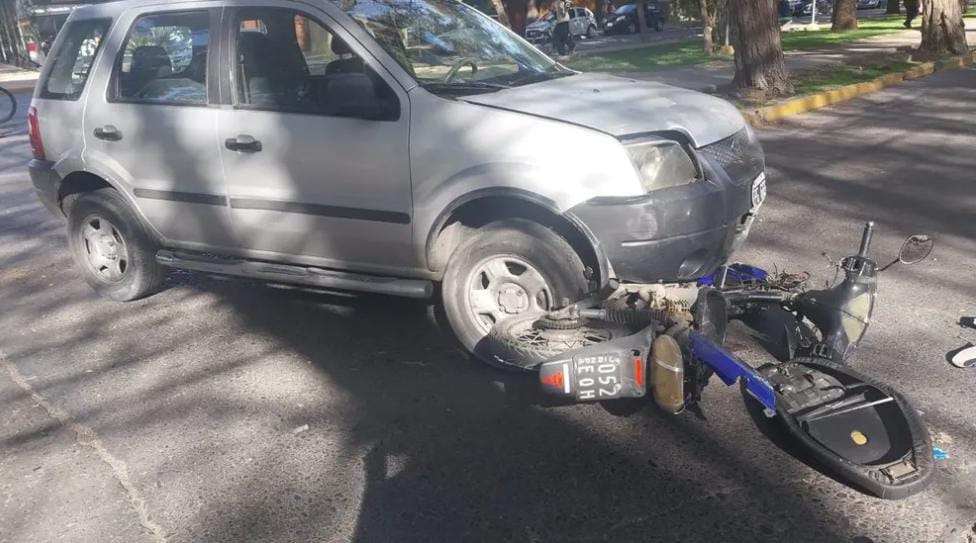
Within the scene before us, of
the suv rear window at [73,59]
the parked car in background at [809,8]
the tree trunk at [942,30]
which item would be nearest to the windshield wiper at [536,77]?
the suv rear window at [73,59]

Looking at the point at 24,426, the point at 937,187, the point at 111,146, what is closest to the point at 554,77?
the point at 111,146

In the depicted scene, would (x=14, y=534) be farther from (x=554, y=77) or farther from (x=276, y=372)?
(x=554, y=77)

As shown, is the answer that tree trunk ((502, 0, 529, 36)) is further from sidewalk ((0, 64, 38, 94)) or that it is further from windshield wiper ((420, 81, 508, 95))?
windshield wiper ((420, 81, 508, 95))

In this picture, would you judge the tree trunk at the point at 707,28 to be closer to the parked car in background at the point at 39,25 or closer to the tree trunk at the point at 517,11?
the tree trunk at the point at 517,11

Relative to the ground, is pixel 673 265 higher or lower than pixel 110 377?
higher

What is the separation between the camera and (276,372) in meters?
4.76

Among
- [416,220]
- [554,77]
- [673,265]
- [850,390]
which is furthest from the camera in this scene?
[554,77]

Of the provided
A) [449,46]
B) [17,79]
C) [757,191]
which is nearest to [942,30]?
[757,191]

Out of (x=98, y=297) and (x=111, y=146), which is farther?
(x=98, y=297)

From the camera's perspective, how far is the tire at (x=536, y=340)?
4.15 metres

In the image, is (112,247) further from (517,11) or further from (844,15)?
(517,11)

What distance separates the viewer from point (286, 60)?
16.4 feet

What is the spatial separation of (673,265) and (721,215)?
0.34m

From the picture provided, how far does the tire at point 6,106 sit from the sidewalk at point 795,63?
37.9ft
